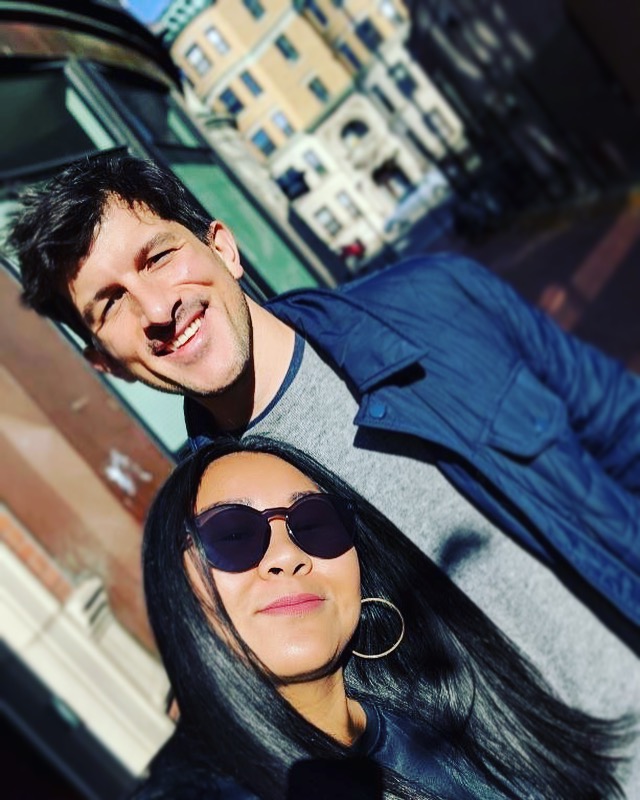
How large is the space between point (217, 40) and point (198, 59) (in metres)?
0.22

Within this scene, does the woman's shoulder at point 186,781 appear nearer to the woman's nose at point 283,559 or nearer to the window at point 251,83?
the woman's nose at point 283,559

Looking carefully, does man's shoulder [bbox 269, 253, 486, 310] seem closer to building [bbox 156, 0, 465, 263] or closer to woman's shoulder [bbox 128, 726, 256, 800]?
woman's shoulder [bbox 128, 726, 256, 800]

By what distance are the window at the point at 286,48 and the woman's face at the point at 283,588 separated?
4.15 m

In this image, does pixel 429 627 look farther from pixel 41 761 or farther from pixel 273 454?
pixel 41 761

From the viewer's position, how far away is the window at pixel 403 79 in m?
16.6

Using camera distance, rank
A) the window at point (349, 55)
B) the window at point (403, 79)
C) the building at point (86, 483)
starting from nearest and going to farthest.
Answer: the building at point (86, 483) < the window at point (349, 55) < the window at point (403, 79)

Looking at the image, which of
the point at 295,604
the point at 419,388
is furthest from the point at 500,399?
the point at 295,604

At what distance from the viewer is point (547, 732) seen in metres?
1.01

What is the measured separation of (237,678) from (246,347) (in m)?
0.43

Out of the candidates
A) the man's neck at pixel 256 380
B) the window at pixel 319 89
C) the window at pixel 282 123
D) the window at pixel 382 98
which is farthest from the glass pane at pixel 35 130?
the window at pixel 382 98

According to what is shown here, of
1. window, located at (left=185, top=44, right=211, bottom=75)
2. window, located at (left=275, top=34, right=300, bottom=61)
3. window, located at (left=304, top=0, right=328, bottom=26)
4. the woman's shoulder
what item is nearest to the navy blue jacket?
A: the woman's shoulder

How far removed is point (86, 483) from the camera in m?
3.25

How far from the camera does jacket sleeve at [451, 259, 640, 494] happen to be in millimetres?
1569

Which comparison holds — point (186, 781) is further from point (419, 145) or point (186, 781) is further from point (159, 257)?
point (419, 145)
